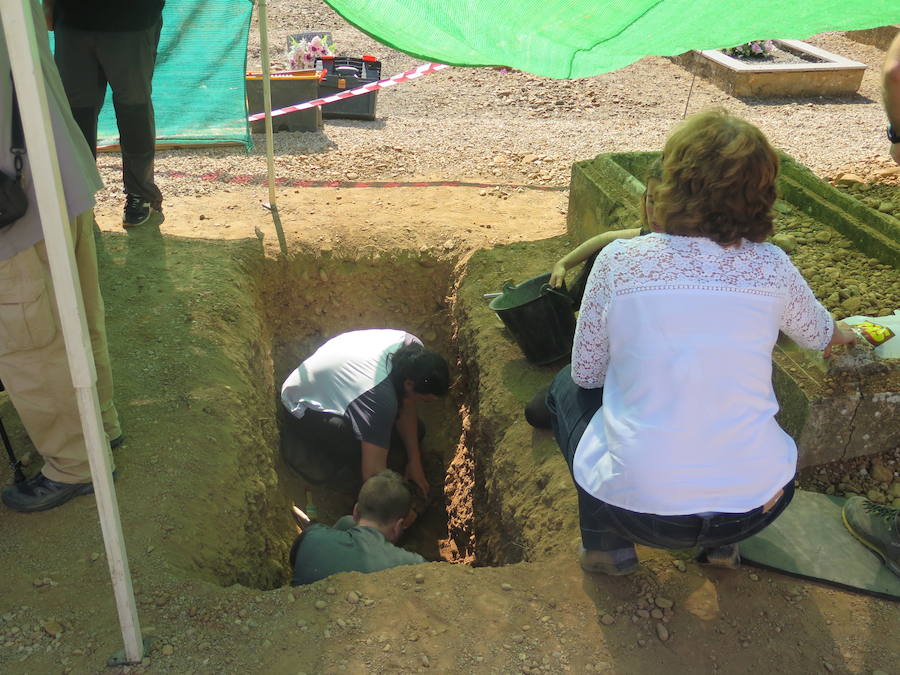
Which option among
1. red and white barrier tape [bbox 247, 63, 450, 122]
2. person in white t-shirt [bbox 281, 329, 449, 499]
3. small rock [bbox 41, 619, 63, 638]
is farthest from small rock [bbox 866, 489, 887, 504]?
red and white barrier tape [bbox 247, 63, 450, 122]

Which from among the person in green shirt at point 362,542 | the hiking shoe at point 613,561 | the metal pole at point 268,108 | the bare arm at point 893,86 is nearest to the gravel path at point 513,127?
the metal pole at point 268,108

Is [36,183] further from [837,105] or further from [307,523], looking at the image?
[837,105]

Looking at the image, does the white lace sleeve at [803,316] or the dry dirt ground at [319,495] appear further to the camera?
the dry dirt ground at [319,495]

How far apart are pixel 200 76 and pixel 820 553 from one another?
243 inches

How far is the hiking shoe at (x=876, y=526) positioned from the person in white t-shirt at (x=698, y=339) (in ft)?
2.41

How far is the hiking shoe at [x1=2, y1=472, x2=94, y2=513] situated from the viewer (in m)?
3.06

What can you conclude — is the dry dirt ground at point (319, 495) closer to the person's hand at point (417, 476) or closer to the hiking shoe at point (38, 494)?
the hiking shoe at point (38, 494)

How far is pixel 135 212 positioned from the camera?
5461mm

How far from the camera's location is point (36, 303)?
2.77 meters

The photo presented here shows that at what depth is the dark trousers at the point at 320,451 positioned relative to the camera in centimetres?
459

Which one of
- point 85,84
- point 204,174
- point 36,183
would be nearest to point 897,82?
point 36,183

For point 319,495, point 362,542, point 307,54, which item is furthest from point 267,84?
point 307,54

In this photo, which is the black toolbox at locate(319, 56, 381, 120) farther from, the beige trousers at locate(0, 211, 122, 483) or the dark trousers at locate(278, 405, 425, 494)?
the beige trousers at locate(0, 211, 122, 483)

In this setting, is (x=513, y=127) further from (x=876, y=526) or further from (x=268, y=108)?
(x=876, y=526)
